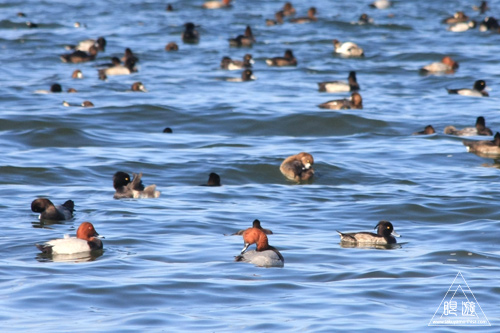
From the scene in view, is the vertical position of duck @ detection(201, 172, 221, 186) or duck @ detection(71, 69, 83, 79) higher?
duck @ detection(71, 69, 83, 79)

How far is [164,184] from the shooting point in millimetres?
19156

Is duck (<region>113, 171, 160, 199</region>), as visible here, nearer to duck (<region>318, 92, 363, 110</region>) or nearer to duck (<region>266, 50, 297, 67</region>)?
duck (<region>318, 92, 363, 110</region>)

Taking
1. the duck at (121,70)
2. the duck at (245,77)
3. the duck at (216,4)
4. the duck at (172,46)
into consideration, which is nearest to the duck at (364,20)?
the duck at (216,4)

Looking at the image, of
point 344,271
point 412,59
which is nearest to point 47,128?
point 344,271

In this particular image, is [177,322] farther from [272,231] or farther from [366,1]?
[366,1]

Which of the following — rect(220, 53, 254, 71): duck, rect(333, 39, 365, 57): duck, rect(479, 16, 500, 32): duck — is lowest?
rect(220, 53, 254, 71): duck

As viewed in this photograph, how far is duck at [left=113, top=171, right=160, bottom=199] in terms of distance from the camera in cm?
1719

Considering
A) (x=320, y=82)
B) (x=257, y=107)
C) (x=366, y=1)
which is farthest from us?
(x=366, y=1)

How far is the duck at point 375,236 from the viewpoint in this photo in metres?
13.9

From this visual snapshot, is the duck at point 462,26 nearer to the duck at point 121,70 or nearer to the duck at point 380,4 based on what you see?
the duck at point 380,4

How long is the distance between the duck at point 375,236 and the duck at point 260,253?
4.97 feet

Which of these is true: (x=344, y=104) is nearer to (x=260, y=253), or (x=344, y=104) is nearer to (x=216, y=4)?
(x=260, y=253)

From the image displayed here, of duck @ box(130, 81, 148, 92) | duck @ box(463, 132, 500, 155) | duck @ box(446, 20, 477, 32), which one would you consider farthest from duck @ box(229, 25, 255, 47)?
duck @ box(463, 132, 500, 155)

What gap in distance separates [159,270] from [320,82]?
2104 cm
